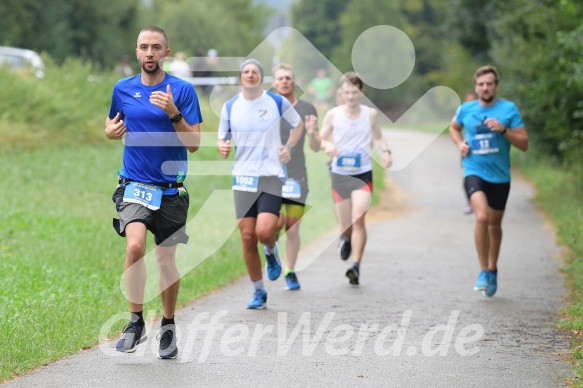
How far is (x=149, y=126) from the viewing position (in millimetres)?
7387

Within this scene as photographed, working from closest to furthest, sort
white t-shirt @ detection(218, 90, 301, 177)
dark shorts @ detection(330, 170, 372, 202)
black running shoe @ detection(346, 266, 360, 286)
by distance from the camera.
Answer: white t-shirt @ detection(218, 90, 301, 177)
black running shoe @ detection(346, 266, 360, 286)
dark shorts @ detection(330, 170, 372, 202)

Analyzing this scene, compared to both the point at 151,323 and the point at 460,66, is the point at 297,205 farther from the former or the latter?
the point at 460,66

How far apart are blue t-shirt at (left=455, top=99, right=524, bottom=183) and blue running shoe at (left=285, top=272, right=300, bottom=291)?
80.1 inches

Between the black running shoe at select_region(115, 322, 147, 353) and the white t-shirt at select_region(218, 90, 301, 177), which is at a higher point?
the white t-shirt at select_region(218, 90, 301, 177)

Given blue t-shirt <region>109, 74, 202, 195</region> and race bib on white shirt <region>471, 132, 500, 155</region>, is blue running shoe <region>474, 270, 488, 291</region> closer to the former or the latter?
race bib on white shirt <region>471, 132, 500, 155</region>

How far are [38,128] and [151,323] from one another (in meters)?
12.8

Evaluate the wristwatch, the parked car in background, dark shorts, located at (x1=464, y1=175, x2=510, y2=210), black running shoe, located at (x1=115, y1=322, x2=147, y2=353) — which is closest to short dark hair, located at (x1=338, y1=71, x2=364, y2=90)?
dark shorts, located at (x1=464, y1=175, x2=510, y2=210)

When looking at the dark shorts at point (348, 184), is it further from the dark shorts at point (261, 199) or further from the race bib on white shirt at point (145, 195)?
the race bib on white shirt at point (145, 195)

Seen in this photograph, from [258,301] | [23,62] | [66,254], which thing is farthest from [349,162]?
[23,62]

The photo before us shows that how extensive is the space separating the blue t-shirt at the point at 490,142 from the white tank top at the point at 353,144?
133 cm

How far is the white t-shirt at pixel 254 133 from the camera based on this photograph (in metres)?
9.75

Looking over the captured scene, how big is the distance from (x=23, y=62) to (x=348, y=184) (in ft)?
53.6

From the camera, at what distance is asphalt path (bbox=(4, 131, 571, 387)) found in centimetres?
696

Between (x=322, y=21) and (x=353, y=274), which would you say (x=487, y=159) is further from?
(x=322, y=21)
